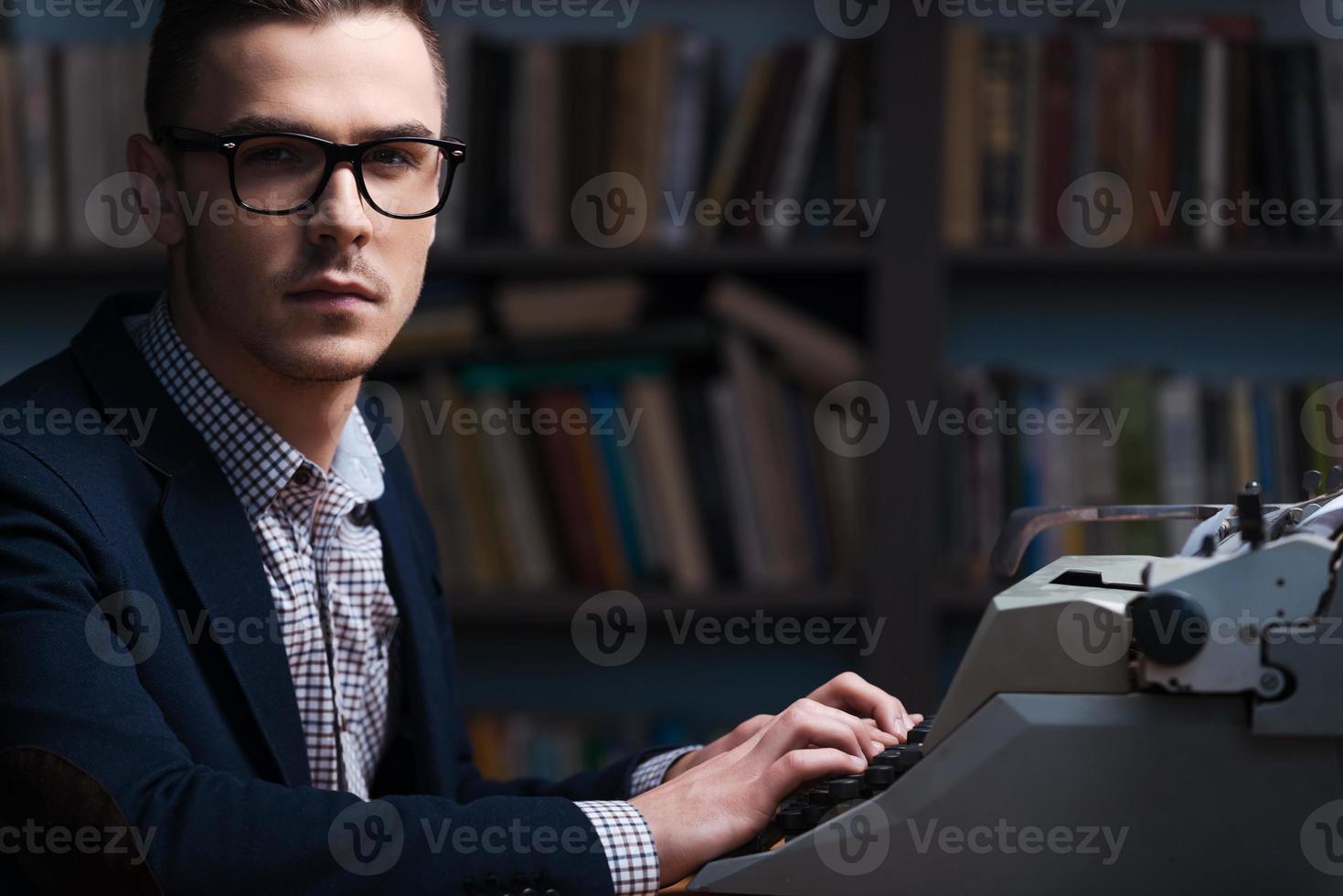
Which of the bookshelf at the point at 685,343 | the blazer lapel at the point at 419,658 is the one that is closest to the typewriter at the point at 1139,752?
the blazer lapel at the point at 419,658

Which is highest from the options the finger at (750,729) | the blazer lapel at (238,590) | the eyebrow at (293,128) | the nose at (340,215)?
the eyebrow at (293,128)

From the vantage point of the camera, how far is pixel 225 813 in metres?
0.92

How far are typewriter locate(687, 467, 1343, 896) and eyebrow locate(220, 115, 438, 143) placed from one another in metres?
0.65

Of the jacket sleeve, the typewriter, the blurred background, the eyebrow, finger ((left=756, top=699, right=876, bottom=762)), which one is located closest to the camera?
the typewriter

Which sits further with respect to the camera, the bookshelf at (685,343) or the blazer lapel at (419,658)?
the bookshelf at (685,343)

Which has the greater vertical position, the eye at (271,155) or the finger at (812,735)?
the eye at (271,155)

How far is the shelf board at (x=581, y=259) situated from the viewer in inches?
86.4

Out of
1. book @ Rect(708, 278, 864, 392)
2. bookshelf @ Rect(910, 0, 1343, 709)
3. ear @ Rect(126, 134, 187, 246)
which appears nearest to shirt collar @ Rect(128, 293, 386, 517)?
ear @ Rect(126, 134, 187, 246)

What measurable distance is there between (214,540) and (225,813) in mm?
286

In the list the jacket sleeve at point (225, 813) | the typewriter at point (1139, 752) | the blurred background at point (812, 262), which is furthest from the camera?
the blurred background at point (812, 262)

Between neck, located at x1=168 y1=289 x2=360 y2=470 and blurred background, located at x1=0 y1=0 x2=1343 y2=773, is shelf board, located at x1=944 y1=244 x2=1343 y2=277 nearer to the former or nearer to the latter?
blurred background, located at x1=0 y1=0 x2=1343 y2=773

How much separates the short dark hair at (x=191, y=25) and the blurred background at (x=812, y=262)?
3.11 feet

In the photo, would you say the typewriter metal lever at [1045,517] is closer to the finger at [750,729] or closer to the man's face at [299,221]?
the finger at [750,729]

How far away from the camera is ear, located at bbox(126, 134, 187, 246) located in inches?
48.1
